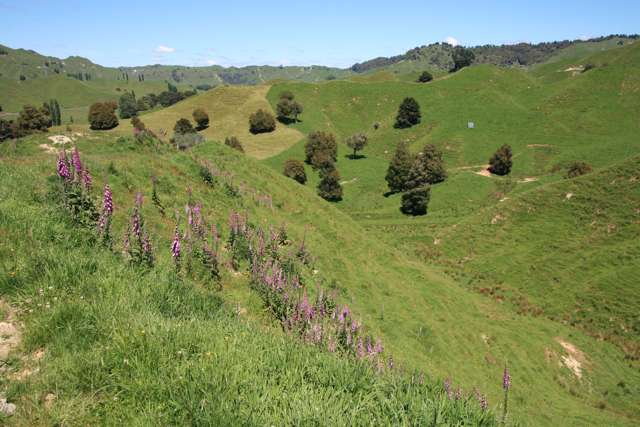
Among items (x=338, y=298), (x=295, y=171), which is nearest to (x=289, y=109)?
(x=295, y=171)

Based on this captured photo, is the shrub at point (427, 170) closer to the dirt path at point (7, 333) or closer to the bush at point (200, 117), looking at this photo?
the bush at point (200, 117)

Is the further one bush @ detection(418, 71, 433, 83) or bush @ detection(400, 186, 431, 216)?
bush @ detection(418, 71, 433, 83)

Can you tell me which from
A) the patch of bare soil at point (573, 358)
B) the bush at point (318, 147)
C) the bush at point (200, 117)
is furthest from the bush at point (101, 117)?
the patch of bare soil at point (573, 358)

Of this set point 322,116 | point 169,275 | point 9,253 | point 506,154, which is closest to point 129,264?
point 169,275

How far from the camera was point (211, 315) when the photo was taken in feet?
24.6

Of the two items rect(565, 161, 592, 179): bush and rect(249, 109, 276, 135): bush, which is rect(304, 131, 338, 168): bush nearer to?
rect(249, 109, 276, 135): bush

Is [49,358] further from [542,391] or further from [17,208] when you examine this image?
[542,391]

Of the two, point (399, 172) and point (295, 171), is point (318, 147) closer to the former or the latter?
point (295, 171)

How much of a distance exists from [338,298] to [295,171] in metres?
69.0

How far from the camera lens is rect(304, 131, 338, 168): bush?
92562mm

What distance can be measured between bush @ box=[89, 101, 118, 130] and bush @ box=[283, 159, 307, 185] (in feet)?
206

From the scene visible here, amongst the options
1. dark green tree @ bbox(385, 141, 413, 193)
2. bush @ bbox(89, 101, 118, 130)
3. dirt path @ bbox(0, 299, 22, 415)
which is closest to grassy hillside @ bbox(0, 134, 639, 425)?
dirt path @ bbox(0, 299, 22, 415)

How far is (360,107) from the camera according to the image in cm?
13450

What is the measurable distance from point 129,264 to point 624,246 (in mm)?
48238
